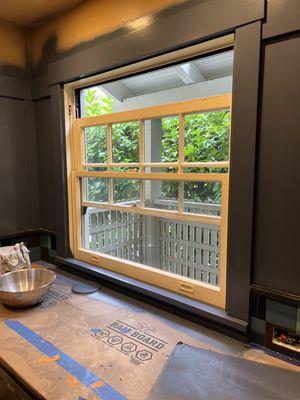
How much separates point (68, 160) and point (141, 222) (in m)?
1.19

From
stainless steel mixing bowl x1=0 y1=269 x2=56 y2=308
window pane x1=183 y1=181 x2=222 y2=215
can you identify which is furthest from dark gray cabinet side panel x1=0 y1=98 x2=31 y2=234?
window pane x1=183 y1=181 x2=222 y2=215

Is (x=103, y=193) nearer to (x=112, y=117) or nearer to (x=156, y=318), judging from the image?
(x=112, y=117)

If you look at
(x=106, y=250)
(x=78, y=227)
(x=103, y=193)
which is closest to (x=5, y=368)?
(x=78, y=227)

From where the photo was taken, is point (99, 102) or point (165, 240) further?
point (99, 102)

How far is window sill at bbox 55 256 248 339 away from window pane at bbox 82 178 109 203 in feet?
1.42

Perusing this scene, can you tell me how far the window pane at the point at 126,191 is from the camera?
184 centimetres

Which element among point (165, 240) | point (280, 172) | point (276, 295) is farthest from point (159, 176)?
point (165, 240)

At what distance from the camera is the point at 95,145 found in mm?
1876

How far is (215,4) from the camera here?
1.09 m

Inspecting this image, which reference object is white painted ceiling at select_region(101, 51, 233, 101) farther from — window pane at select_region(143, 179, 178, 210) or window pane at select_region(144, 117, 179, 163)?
window pane at select_region(143, 179, 178, 210)

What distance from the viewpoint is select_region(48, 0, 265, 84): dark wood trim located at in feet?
3.46

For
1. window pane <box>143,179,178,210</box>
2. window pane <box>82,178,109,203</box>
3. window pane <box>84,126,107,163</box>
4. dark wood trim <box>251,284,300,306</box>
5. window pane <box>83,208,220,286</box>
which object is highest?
window pane <box>84,126,107,163</box>

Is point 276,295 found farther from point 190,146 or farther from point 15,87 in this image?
point 15,87

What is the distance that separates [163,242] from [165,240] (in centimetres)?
3
